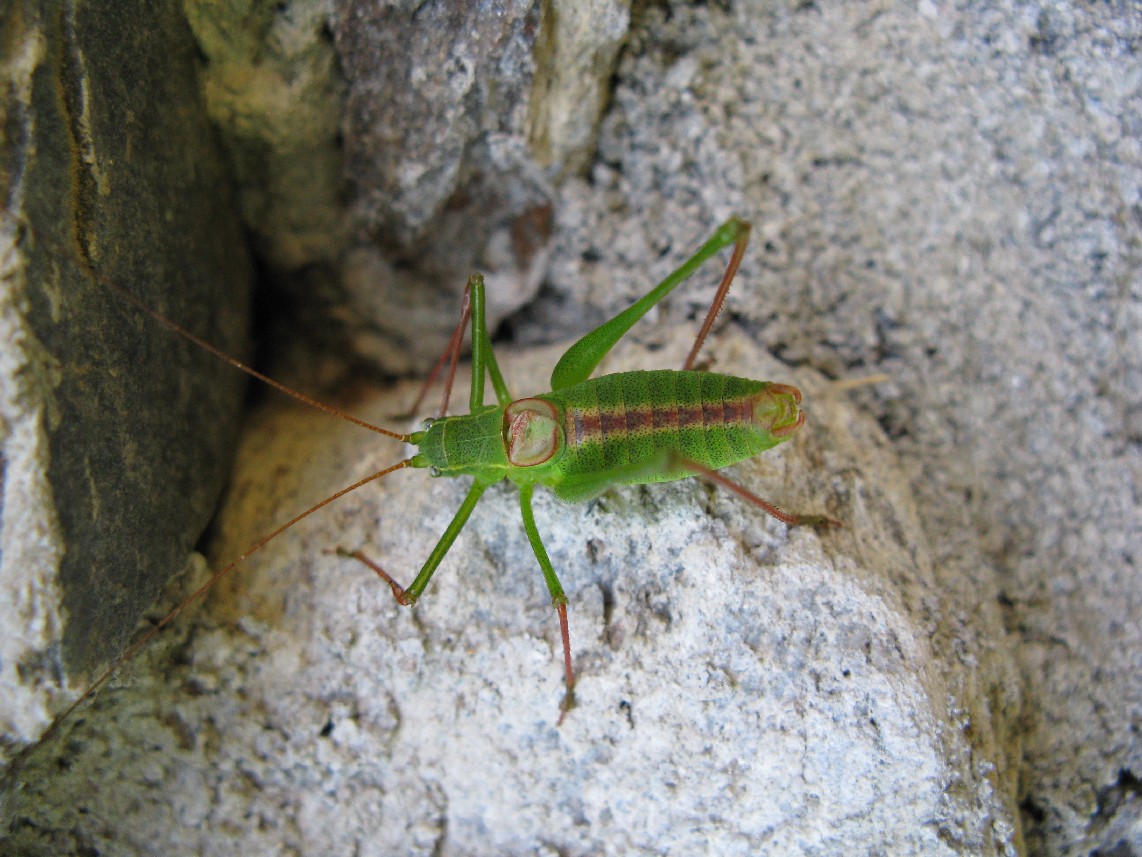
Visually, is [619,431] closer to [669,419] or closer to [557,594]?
[669,419]

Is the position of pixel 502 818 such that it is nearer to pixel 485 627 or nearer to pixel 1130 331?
pixel 485 627

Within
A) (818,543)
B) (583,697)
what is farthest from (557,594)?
(818,543)

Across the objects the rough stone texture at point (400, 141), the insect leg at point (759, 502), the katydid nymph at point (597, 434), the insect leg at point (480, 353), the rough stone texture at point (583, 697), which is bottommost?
the rough stone texture at point (583, 697)

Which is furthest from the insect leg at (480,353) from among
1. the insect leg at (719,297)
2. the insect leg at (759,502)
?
the insect leg at (759,502)

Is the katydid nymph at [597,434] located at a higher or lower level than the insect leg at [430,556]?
higher

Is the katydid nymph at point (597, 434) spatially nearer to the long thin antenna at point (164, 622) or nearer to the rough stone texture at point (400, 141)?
the long thin antenna at point (164, 622)

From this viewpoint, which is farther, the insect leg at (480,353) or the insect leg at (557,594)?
the insect leg at (480,353)

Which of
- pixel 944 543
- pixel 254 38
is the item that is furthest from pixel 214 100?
pixel 944 543
